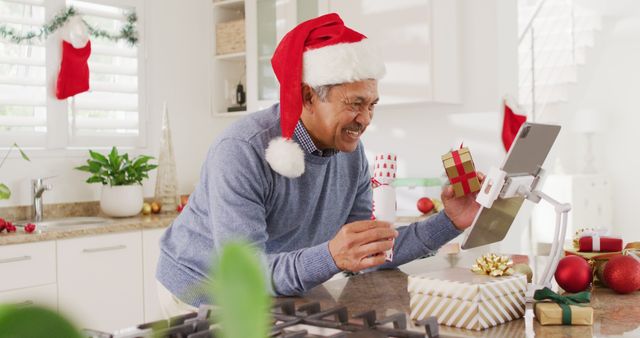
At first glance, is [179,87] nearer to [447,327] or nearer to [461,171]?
[461,171]

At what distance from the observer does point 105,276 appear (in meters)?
3.59

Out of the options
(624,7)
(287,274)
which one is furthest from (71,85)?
(624,7)

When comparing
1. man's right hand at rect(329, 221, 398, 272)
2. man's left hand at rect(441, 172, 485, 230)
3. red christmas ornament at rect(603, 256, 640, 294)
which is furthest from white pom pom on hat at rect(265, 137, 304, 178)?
red christmas ornament at rect(603, 256, 640, 294)

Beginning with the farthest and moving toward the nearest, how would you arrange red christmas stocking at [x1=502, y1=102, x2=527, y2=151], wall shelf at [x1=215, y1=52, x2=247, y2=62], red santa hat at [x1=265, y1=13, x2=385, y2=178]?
wall shelf at [x1=215, y1=52, x2=247, y2=62]
red christmas stocking at [x1=502, y1=102, x2=527, y2=151]
red santa hat at [x1=265, y1=13, x2=385, y2=178]

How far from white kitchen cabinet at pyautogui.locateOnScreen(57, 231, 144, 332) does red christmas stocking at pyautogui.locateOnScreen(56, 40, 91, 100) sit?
99 cm

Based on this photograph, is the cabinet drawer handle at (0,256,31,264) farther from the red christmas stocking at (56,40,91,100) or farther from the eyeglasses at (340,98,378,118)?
the eyeglasses at (340,98,378,118)

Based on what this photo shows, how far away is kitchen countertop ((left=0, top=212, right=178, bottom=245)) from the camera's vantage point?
3205 mm

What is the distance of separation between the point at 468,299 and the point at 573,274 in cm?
39

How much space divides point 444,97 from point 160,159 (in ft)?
6.13

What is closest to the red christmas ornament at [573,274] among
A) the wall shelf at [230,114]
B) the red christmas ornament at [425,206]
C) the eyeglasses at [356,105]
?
the eyeglasses at [356,105]

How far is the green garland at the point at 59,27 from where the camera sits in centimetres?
387

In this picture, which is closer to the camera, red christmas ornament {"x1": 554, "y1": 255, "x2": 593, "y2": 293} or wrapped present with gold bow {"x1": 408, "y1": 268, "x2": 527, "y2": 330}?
wrapped present with gold bow {"x1": 408, "y1": 268, "x2": 527, "y2": 330}

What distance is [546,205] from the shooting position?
695cm

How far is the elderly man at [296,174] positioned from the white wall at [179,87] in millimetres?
2533
